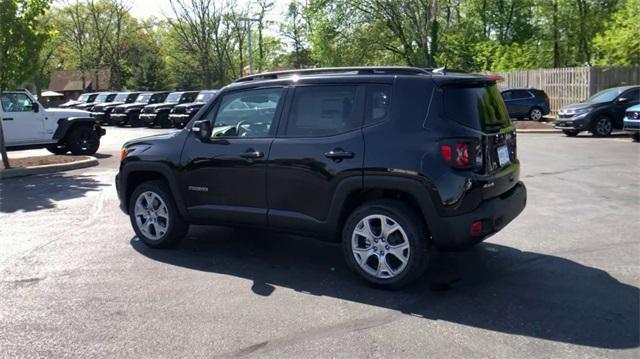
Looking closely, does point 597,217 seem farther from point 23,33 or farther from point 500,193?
point 23,33

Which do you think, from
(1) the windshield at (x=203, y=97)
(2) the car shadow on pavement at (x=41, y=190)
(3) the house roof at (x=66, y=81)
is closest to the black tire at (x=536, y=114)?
(1) the windshield at (x=203, y=97)

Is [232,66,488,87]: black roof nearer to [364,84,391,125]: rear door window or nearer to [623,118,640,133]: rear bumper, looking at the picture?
[364,84,391,125]: rear door window

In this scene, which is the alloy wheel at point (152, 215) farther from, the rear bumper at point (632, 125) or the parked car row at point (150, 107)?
the parked car row at point (150, 107)

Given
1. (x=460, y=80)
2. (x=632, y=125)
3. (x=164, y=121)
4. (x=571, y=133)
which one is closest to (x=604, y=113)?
(x=571, y=133)

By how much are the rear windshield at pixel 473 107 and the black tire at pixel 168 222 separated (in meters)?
3.07

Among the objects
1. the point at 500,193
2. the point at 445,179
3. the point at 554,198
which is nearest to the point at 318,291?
the point at 445,179

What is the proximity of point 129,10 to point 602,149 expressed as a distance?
53.8 meters

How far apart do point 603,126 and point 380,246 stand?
1574 cm

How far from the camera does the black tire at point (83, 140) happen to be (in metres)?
15.7

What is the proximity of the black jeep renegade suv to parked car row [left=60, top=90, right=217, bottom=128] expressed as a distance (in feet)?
59.3

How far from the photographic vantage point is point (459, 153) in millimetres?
4598

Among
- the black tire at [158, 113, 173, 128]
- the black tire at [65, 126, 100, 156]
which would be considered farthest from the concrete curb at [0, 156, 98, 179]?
the black tire at [158, 113, 173, 128]

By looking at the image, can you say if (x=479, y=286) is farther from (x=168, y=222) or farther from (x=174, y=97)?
(x=174, y=97)

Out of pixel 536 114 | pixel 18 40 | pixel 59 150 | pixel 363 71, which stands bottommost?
pixel 59 150
